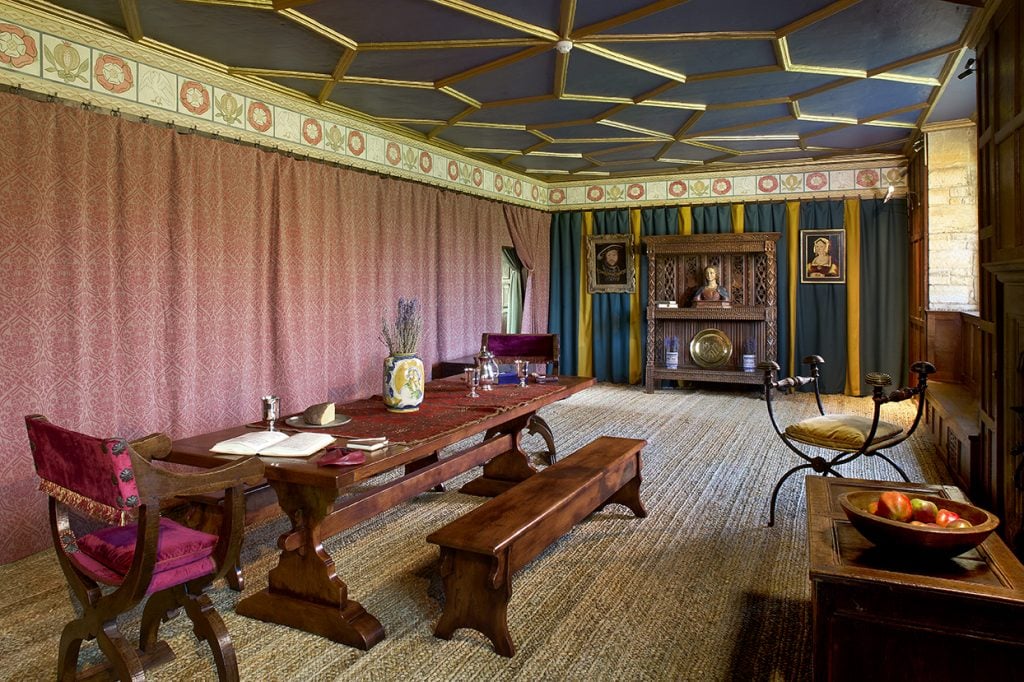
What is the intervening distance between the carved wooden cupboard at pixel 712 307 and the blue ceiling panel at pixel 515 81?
3.63m

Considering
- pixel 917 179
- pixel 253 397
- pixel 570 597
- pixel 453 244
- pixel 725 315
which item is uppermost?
pixel 917 179

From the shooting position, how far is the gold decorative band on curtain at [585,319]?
29.3 feet

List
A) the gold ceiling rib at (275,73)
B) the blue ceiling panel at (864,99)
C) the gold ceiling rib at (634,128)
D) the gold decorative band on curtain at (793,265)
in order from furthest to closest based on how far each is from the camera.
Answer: the gold decorative band on curtain at (793,265) < the gold ceiling rib at (634,128) < the blue ceiling panel at (864,99) < the gold ceiling rib at (275,73)

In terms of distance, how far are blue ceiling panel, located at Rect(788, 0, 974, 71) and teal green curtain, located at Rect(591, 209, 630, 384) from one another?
4389 mm

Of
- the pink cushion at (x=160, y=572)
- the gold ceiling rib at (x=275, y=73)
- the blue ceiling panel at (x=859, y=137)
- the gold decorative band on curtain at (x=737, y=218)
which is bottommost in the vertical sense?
the pink cushion at (x=160, y=572)

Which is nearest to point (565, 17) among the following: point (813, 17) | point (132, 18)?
point (813, 17)

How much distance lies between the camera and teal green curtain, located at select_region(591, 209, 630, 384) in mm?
8773

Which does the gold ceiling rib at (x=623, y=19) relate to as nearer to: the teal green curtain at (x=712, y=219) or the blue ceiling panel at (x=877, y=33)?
the blue ceiling panel at (x=877, y=33)

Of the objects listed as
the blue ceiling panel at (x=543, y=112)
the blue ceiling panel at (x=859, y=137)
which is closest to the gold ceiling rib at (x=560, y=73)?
the blue ceiling panel at (x=543, y=112)

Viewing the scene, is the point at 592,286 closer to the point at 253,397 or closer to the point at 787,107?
the point at 787,107

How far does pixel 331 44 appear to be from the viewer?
400 cm

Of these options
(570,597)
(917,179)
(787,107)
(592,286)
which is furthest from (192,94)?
(917,179)

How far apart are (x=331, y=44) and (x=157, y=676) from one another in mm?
3455

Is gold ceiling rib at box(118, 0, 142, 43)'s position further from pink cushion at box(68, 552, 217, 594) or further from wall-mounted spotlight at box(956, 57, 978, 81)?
wall-mounted spotlight at box(956, 57, 978, 81)
